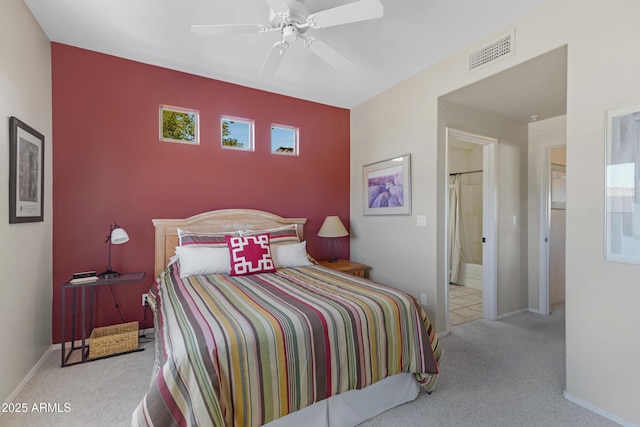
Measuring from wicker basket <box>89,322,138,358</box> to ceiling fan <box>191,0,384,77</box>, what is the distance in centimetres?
252

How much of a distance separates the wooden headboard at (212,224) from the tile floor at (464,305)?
7.06 ft

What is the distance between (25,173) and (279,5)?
2.15 meters

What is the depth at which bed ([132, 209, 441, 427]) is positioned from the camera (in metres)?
1.25

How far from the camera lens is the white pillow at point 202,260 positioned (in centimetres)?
256

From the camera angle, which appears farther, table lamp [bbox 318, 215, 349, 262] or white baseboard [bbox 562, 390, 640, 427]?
table lamp [bbox 318, 215, 349, 262]

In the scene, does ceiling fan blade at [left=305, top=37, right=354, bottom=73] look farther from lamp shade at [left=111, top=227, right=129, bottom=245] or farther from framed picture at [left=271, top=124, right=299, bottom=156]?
lamp shade at [left=111, top=227, right=129, bottom=245]

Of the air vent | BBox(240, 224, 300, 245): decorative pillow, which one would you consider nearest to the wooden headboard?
BBox(240, 224, 300, 245): decorative pillow

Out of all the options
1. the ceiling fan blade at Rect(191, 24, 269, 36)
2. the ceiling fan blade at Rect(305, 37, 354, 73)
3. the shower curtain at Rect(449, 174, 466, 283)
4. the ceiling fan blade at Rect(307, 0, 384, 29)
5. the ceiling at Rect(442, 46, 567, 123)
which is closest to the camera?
the ceiling fan blade at Rect(307, 0, 384, 29)

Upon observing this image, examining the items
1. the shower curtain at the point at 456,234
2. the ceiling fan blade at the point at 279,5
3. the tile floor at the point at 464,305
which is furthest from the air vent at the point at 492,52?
the shower curtain at the point at 456,234

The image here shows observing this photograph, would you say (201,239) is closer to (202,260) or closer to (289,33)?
(202,260)

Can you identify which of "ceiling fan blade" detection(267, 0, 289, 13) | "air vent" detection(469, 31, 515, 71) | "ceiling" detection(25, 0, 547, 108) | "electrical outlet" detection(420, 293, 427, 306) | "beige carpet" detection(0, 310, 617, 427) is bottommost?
"beige carpet" detection(0, 310, 617, 427)

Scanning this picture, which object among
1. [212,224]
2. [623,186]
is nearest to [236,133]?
[212,224]

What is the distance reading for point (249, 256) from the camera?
2672 millimetres

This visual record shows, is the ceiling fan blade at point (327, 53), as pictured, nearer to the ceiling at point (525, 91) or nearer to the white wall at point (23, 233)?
the ceiling at point (525, 91)
